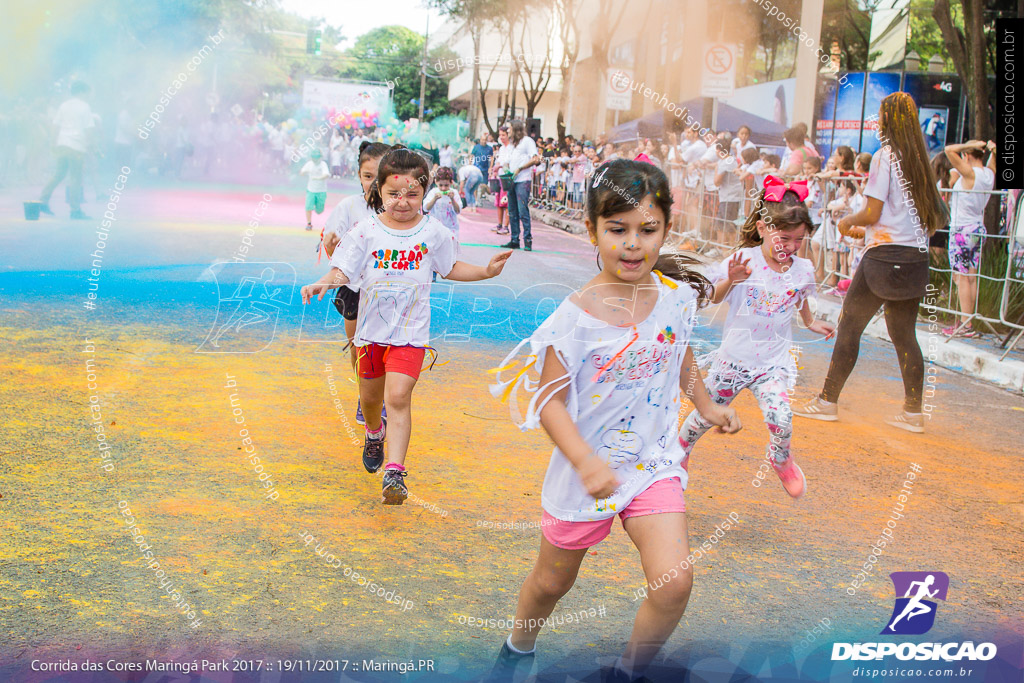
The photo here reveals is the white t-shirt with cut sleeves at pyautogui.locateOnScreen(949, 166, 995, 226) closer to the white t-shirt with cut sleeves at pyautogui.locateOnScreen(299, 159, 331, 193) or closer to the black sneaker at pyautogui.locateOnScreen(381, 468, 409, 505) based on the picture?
the black sneaker at pyautogui.locateOnScreen(381, 468, 409, 505)

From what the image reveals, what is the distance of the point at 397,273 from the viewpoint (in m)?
4.17

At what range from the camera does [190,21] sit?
18562 millimetres

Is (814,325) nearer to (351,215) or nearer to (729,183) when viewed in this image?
(351,215)

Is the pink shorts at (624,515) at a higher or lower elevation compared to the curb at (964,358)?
higher

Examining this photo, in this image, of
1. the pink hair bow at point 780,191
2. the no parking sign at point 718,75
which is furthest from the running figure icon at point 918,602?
the no parking sign at point 718,75

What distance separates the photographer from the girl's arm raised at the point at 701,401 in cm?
262

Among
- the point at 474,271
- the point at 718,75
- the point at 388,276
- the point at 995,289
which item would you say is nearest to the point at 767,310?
the point at 474,271

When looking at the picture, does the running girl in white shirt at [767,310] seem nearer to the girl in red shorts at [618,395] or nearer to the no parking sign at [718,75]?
the girl in red shorts at [618,395]

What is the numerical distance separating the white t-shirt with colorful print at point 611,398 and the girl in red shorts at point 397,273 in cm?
164

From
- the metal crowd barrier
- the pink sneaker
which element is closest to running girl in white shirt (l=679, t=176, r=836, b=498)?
the pink sneaker

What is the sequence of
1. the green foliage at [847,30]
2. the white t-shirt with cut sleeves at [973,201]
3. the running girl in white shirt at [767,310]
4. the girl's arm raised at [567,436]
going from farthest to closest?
the green foliage at [847,30] → the white t-shirt with cut sleeves at [973,201] → the running girl in white shirt at [767,310] → the girl's arm raised at [567,436]

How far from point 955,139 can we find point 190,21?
1431 cm

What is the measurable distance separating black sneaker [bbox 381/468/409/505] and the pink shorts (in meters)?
1.50

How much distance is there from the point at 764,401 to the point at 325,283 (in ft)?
6.00
